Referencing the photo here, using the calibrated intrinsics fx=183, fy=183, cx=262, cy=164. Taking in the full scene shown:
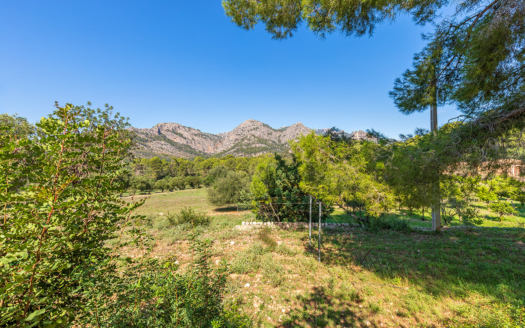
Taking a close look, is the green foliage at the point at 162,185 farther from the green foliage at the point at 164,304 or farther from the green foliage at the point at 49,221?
the green foliage at the point at 49,221

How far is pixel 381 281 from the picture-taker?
4.33 metres

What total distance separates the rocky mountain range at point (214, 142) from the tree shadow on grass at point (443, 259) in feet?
363

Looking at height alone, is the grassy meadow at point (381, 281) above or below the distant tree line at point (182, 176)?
below

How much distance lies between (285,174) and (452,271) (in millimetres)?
7188

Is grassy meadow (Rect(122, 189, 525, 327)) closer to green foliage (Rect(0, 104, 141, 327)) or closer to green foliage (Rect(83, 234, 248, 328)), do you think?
green foliage (Rect(83, 234, 248, 328))

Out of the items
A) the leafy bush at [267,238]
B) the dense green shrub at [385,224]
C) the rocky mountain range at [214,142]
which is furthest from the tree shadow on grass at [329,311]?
the rocky mountain range at [214,142]

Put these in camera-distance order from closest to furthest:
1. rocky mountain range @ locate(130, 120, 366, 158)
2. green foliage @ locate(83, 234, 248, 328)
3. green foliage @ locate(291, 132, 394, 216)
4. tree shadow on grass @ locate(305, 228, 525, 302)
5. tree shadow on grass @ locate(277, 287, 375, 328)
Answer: green foliage @ locate(83, 234, 248, 328) < tree shadow on grass @ locate(277, 287, 375, 328) < tree shadow on grass @ locate(305, 228, 525, 302) < green foliage @ locate(291, 132, 394, 216) < rocky mountain range @ locate(130, 120, 366, 158)

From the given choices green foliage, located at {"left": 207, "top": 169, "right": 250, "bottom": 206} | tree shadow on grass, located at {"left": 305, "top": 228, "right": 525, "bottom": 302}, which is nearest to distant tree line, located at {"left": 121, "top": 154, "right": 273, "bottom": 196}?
green foliage, located at {"left": 207, "top": 169, "right": 250, "bottom": 206}

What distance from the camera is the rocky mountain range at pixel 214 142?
12900 cm

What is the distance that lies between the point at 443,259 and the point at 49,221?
26.5 ft

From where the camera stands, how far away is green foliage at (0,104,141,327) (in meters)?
0.98

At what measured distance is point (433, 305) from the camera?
3.41 metres

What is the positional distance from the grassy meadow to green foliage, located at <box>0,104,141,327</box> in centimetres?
88

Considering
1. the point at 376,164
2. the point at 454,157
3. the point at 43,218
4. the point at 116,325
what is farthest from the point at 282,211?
the point at 43,218
